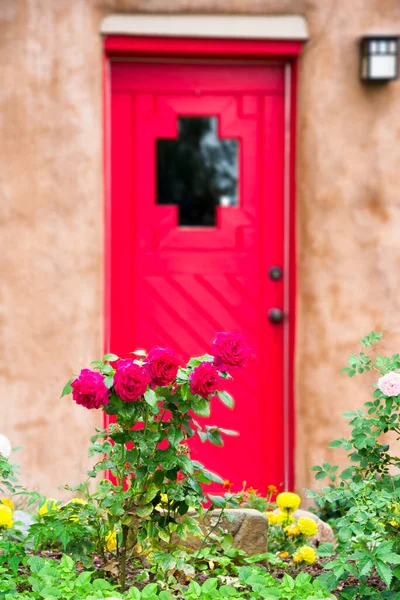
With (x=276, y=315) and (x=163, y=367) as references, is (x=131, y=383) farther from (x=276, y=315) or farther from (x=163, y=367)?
(x=276, y=315)

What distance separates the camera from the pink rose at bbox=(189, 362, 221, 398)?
3023 mm

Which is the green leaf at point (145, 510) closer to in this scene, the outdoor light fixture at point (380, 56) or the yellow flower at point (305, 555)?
the yellow flower at point (305, 555)

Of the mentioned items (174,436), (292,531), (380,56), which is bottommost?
(292,531)

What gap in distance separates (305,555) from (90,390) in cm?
125

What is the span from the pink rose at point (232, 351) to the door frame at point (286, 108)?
2.35 m

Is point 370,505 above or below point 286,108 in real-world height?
below

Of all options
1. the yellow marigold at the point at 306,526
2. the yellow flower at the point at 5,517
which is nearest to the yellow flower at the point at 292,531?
the yellow marigold at the point at 306,526

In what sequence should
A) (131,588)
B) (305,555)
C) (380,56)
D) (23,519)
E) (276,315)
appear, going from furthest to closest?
(276,315) → (380,56) → (23,519) → (305,555) → (131,588)

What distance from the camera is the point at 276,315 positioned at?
18.1ft

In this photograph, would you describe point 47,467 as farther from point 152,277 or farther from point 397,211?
point 397,211

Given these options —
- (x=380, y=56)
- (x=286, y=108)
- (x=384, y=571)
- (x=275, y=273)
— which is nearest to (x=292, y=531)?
(x=384, y=571)

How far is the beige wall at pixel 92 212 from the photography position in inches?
208

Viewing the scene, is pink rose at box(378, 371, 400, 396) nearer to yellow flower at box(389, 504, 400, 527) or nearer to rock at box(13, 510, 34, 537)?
yellow flower at box(389, 504, 400, 527)

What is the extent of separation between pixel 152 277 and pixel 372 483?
2557mm
